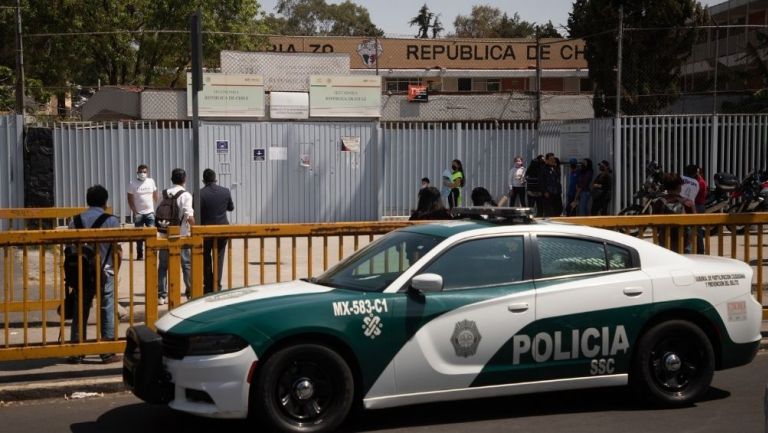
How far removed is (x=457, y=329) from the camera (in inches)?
269

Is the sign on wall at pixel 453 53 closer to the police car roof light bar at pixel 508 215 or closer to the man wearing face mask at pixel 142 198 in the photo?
the man wearing face mask at pixel 142 198

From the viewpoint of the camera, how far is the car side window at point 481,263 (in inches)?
276

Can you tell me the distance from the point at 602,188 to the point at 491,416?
14173mm

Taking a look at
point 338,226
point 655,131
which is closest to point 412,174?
point 655,131

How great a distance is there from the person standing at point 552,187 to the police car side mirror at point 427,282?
1564 centimetres

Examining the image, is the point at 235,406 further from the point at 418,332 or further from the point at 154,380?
the point at 418,332

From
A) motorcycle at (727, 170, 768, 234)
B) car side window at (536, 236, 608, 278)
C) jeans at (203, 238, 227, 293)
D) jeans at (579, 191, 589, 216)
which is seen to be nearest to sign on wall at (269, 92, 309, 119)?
jeans at (579, 191, 589, 216)

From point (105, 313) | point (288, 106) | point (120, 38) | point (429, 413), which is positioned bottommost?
point (429, 413)

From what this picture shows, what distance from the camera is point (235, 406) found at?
634 centimetres

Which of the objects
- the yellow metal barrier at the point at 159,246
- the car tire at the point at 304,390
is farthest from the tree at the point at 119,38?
the car tire at the point at 304,390

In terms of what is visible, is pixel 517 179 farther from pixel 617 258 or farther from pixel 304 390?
pixel 304 390

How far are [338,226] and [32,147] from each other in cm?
1312

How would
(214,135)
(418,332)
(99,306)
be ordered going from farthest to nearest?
(214,135), (99,306), (418,332)

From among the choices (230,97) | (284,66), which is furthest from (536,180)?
(284,66)
